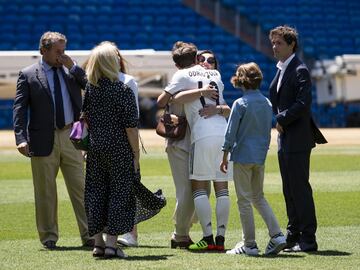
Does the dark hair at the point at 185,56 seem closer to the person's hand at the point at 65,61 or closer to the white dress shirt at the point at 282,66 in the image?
the white dress shirt at the point at 282,66

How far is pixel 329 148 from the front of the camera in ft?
86.9

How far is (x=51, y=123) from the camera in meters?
11.0

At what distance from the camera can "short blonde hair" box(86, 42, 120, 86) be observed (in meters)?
9.74

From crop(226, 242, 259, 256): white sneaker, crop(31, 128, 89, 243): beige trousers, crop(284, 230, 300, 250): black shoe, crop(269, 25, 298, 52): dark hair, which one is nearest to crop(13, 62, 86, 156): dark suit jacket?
crop(31, 128, 89, 243): beige trousers

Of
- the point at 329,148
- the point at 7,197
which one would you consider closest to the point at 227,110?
the point at 7,197

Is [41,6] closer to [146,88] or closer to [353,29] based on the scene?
[146,88]

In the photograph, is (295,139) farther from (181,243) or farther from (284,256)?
(181,243)

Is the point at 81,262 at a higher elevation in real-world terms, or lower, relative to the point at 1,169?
higher

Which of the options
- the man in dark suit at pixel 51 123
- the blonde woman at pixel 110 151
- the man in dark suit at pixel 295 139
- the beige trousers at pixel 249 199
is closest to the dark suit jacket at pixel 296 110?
the man in dark suit at pixel 295 139

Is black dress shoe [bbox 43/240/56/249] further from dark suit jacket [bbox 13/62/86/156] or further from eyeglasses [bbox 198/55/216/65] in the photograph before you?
eyeglasses [bbox 198/55/216/65]

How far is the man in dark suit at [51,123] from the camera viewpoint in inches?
433

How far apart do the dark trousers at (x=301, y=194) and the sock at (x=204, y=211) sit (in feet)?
2.55

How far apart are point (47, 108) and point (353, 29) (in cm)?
3255

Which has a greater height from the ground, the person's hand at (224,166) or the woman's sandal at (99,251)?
the person's hand at (224,166)
